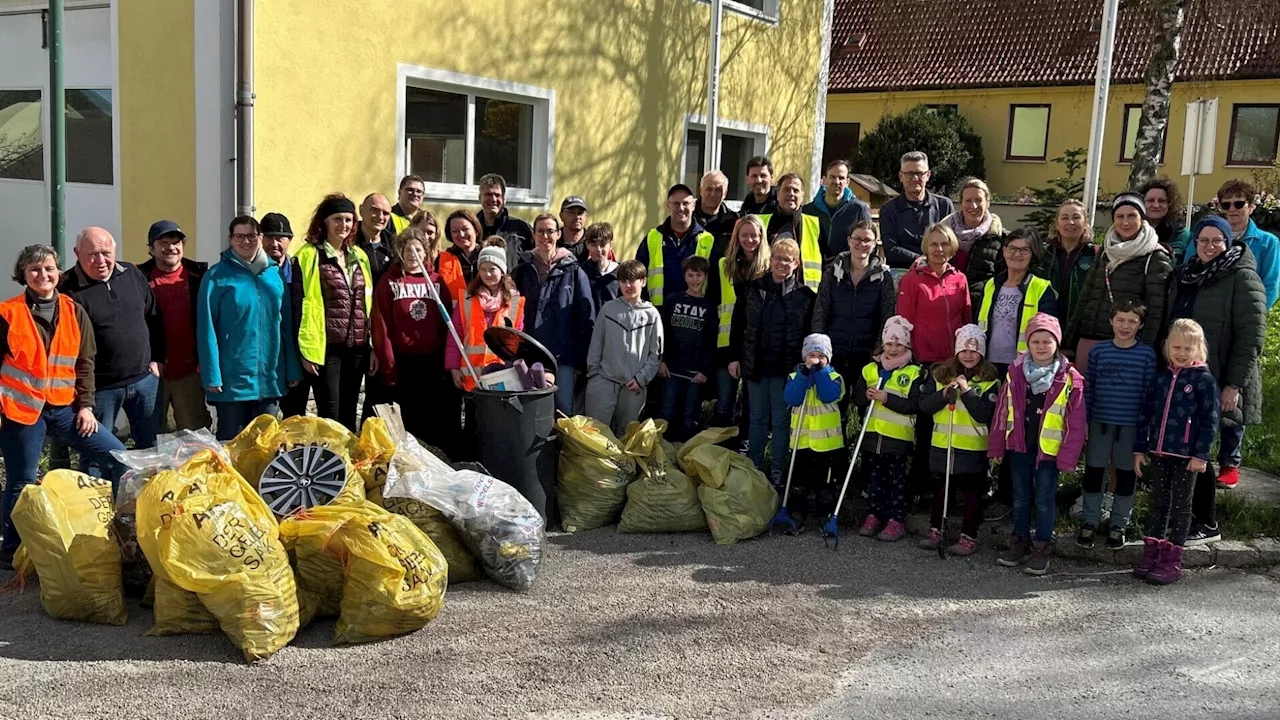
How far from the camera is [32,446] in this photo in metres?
5.19

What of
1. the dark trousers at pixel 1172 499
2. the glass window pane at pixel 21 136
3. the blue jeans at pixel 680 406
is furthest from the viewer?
the glass window pane at pixel 21 136

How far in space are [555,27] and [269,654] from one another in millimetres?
7846

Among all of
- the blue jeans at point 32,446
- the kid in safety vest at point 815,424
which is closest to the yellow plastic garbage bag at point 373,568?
the blue jeans at point 32,446

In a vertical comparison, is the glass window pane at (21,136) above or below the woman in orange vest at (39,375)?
above

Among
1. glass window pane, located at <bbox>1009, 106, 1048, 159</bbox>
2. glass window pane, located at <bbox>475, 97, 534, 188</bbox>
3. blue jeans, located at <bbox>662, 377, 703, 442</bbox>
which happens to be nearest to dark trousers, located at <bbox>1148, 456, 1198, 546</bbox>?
blue jeans, located at <bbox>662, 377, 703, 442</bbox>

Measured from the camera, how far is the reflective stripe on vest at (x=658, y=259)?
24.0 ft

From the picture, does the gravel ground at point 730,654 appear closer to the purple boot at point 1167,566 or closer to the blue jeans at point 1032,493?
the purple boot at point 1167,566

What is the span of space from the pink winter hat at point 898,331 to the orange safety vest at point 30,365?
4224 mm

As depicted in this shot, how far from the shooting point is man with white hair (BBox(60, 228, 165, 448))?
545cm

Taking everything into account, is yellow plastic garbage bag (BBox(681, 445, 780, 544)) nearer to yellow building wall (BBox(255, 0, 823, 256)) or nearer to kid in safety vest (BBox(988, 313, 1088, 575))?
kid in safety vest (BBox(988, 313, 1088, 575))

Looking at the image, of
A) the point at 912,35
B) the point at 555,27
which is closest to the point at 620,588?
the point at 555,27

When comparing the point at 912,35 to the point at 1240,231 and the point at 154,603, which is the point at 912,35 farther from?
the point at 154,603

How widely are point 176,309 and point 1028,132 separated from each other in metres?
26.5

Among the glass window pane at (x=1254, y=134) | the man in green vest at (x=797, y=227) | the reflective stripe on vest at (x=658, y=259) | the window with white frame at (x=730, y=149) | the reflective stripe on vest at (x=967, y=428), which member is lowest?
the reflective stripe on vest at (x=967, y=428)
